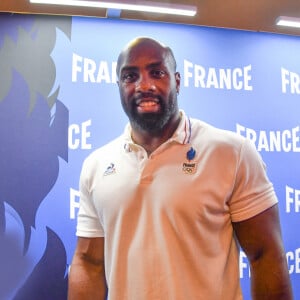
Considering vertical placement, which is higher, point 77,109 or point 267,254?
point 77,109

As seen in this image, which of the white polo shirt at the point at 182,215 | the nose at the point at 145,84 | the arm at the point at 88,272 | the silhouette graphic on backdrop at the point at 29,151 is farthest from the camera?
the silhouette graphic on backdrop at the point at 29,151

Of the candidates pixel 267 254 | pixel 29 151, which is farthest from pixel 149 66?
pixel 29 151

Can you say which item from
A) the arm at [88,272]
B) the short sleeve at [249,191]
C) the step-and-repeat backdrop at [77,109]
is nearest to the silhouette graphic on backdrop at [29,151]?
the step-and-repeat backdrop at [77,109]

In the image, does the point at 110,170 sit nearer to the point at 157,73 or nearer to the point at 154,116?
the point at 154,116

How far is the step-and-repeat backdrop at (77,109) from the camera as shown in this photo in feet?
5.97

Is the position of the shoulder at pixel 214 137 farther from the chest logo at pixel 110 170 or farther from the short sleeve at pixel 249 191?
the chest logo at pixel 110 170

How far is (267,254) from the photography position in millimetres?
1020

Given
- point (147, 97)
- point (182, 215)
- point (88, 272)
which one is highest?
point (147, 97)

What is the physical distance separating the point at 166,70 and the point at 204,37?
42.4 inches

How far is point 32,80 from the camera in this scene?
1.90 m

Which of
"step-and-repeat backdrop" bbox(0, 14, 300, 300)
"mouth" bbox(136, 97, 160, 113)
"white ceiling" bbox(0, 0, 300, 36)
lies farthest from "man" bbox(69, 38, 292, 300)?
"white ceiling" bbox(0, 0, 300, 36)

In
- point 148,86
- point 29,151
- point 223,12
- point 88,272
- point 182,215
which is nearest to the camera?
point 182,215

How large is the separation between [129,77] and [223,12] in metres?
1.10

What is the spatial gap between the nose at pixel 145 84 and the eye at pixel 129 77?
0.08ft
